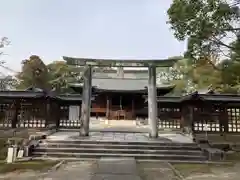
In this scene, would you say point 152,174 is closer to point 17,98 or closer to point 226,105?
point 226,105

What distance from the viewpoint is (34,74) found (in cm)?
Answer: 4356

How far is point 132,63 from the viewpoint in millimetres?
14125

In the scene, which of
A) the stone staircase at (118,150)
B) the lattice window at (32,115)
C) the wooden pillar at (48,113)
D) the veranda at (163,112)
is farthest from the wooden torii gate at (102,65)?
the lattice window at (32,115)

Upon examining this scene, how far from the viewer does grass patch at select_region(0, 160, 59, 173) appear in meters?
8.23

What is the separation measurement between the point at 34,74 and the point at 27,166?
37.0 metres

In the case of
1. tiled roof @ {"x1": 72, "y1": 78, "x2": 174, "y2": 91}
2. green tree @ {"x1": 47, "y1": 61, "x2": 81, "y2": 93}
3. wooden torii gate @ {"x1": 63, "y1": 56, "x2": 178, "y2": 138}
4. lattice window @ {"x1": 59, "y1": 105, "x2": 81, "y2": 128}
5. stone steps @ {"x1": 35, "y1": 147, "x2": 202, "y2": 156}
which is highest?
green tree @ {"x1": 47, "y1": 61, "x2": 81, "y2": 93}

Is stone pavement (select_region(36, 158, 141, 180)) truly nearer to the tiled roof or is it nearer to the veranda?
the veranda

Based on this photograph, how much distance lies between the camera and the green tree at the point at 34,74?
41.9 meters

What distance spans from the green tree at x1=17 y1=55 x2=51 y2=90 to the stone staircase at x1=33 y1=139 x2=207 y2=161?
31127mm

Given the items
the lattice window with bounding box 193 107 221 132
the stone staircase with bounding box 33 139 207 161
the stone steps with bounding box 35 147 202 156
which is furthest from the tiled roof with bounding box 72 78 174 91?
the stone steps with bounding box 35 147 202 156

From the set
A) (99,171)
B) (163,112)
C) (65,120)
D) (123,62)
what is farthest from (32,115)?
(99,171)

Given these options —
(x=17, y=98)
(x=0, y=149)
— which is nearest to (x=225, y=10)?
(x=0, y=149)

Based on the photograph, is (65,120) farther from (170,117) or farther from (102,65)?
(170,117)

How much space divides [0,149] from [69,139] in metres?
2.98
